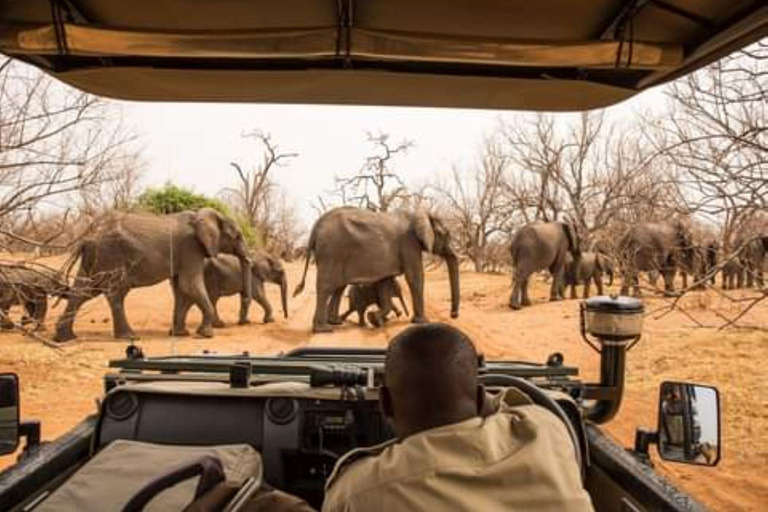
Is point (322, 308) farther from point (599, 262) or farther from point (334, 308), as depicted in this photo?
point (599, 262)

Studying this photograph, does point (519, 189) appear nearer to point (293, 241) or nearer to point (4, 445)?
point (293, 241)

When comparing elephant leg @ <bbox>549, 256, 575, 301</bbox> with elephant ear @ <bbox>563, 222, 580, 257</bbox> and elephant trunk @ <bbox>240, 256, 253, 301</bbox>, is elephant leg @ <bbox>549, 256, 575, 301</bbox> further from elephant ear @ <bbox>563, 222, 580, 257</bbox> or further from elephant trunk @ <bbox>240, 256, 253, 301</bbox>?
elephant trunk @ <bbox>240, 256, 253, 301</bbox>

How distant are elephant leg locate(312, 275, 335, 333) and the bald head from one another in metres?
13.3

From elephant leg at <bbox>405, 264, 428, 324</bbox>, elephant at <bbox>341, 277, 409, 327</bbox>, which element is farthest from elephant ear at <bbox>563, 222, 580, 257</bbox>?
elephant leg at <bbox>405, 264, 428, 324</bbox>

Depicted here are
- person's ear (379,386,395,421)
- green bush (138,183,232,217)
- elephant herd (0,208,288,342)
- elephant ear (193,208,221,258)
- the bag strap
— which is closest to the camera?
the bag strap

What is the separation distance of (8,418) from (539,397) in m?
1.68

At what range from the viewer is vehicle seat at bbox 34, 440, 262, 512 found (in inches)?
71.9

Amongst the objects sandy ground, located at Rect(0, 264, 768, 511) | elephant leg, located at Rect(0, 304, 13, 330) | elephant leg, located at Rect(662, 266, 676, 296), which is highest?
elephant leg, located at Rect(662, 266, 676, 296)

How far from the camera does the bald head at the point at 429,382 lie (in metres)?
1.50

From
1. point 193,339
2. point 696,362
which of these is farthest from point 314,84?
point 193,339

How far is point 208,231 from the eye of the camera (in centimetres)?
1467

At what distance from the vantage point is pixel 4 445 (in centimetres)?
235

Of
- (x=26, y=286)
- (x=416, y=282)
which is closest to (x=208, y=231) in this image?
(x=416, y=282)

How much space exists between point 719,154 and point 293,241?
54.2 meters
